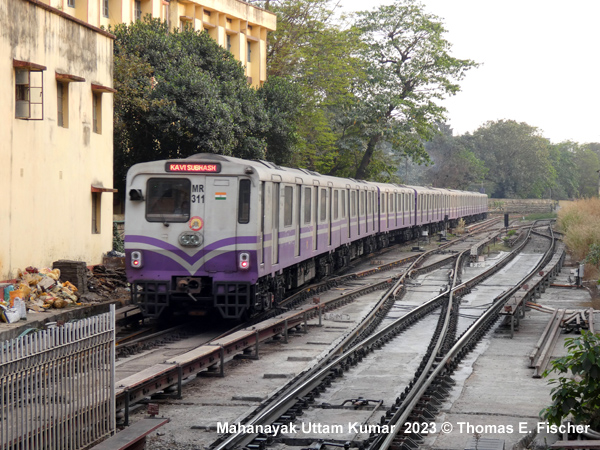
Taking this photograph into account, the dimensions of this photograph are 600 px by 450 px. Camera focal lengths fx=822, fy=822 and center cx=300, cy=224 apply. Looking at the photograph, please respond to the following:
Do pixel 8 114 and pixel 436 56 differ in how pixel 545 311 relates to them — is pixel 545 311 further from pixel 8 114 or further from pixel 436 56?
pixel 436 56

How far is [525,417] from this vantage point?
9117mm

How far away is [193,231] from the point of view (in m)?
13.9

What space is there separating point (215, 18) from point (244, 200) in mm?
28665

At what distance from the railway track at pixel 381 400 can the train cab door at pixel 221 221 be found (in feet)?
8.08

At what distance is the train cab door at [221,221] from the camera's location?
45.5 ft

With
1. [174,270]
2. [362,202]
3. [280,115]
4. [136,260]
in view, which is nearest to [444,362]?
[174,270]

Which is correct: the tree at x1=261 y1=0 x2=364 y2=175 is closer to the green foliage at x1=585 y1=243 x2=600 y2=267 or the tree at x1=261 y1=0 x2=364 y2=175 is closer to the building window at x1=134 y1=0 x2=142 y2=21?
the building window at x1=134 y1=0 x2=142 y2=21

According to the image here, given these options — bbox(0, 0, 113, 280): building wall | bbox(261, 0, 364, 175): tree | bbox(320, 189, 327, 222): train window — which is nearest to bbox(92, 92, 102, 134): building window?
bbox(0, 0, 113, 280): building wall

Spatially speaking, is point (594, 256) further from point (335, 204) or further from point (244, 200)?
point (244, 200)

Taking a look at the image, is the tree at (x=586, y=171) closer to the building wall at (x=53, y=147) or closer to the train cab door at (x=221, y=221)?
the building wall at (x=53, y=147)

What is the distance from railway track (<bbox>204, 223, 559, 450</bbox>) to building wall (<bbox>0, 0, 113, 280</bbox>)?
772 cm

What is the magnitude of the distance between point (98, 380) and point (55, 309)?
28.1ft

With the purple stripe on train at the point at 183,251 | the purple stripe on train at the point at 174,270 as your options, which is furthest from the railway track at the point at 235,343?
the purple stripe on train at the point at 183,251

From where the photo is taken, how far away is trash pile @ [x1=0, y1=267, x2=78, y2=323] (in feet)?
46.4
